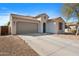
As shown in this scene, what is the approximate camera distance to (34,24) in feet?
63.1

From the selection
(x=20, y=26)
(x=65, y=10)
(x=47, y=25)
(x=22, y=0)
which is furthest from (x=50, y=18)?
(x=22, y=0)

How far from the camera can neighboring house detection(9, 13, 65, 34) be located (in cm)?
1675

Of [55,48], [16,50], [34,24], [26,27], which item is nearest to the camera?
[16,50]

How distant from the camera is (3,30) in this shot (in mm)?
16500

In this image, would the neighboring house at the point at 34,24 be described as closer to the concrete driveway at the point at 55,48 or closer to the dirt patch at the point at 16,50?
the concrete driveway at the point at 55,48

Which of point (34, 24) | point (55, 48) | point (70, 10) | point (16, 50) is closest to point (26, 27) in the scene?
point (34, 24)

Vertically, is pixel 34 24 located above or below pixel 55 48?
above

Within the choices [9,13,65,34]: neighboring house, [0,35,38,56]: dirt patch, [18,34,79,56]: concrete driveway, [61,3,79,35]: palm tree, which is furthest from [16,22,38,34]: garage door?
[0,35,38,56]: dirt patch

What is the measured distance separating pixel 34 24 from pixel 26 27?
1.60 m

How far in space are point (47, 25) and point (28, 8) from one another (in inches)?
283

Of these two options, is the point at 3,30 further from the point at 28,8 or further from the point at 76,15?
the point at 76,15

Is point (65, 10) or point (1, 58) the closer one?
point (1, 58)

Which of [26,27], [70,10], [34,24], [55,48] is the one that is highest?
[70,10]

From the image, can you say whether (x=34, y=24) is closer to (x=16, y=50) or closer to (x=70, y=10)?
(x=70, y=10)
